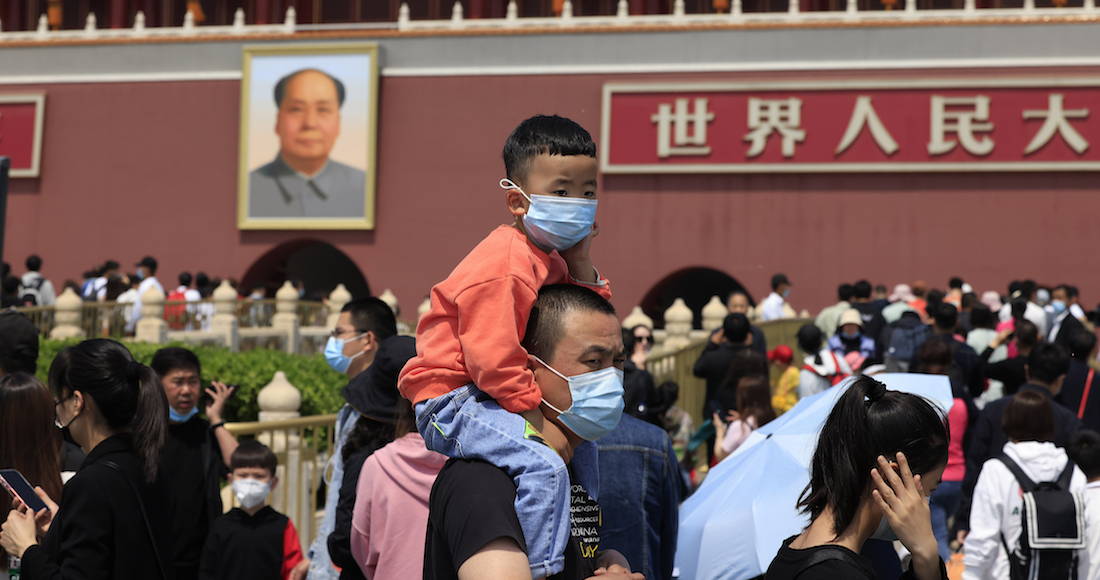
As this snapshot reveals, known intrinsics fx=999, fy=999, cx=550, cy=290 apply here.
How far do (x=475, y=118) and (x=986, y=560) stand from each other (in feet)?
50.0

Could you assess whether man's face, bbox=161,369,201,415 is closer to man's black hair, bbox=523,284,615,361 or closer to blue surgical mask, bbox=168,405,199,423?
blue surgical mask, bbox=168,405,199,423

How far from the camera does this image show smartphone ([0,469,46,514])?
290 centimetres

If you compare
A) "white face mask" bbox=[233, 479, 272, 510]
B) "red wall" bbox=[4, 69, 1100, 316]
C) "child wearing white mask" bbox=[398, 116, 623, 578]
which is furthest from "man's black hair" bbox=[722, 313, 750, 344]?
"red wall" bbox=[4, 69, 1100, 316]

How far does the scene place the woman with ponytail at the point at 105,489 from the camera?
273 centimetres

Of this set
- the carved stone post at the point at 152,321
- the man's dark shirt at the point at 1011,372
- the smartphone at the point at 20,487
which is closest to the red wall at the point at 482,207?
the carved stone post at the point at 152,321

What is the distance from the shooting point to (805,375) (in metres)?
7.01

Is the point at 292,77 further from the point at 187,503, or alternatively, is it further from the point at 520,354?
the point at 520,354

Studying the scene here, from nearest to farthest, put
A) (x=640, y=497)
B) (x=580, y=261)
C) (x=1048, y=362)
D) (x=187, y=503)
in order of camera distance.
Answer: (x=580, y=261) → (x=640, y=497) → (x=187, y=503) → (x=1048, y=362)

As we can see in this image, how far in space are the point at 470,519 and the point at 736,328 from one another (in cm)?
592

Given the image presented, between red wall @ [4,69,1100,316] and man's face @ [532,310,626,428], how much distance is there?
50.7 feet

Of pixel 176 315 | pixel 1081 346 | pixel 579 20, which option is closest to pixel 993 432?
pixel 1081 346

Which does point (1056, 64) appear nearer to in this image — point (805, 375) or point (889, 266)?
point (889, 266)

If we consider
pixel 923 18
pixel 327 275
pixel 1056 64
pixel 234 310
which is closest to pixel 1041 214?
pixel 1056 64

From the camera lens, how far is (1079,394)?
6207 mm
